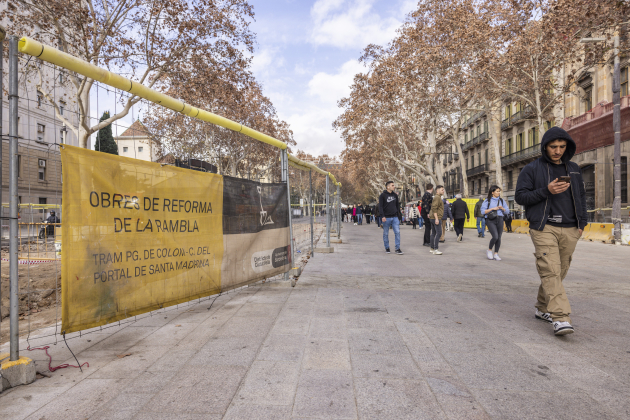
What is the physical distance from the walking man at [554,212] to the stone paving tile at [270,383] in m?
2.41

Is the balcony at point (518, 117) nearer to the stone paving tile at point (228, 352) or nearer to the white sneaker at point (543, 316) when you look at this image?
the white sneaker at point (543, 316)

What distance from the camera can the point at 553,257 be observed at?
11.8ft

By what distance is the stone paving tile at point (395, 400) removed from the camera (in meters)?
2.09

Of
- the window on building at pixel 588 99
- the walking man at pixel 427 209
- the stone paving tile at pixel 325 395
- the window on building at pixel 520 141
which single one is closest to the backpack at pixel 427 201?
the walking man at pixel 427 209

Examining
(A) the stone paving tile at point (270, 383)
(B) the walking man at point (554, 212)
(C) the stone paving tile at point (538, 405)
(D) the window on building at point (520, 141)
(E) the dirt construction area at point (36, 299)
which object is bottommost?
(E) the dirt construction area at point (36, 299)

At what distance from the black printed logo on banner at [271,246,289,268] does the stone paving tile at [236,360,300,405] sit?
252 centimetres

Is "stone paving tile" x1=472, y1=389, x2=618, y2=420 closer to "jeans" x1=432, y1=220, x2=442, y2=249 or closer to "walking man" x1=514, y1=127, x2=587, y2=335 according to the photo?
"walking man" x1=514, y1=127, x2=587, y2=335

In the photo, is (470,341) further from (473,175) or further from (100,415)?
(473,175)

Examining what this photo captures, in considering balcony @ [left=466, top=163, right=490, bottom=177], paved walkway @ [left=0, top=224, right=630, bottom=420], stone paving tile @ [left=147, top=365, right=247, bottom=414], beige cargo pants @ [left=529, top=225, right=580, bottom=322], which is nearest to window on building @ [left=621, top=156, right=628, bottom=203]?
balcony @ [left=466, top=163, right=490, bottom=177]

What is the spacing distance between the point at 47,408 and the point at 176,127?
9.23 feet

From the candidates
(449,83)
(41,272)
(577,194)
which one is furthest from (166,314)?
(449,83)

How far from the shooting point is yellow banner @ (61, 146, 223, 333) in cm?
270

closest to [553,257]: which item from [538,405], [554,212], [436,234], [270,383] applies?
[554,212]

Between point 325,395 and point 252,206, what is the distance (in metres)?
2.85
